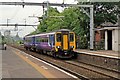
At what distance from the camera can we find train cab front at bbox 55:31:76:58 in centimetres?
3016

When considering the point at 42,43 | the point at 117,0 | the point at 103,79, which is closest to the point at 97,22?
the point at 117,0

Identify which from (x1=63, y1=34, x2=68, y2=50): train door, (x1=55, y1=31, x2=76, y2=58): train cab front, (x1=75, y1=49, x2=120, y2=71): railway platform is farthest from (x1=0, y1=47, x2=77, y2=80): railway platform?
(x1=63, y1=34, x2=68, y2=50): train door

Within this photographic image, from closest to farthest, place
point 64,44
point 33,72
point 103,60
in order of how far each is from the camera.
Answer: point 33,72 < point 103,60 < point 64,44

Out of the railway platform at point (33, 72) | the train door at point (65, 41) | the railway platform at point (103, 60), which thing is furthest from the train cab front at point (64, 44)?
the railway platform at point (33, 72)

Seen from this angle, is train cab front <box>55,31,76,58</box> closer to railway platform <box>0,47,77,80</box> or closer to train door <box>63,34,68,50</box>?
train door <box>63,34,68,50</box>

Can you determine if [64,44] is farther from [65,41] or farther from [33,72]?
[33,72]

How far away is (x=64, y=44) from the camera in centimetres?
3048

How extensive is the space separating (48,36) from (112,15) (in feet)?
42.5

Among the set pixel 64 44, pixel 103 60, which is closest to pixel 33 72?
pixel 103 60

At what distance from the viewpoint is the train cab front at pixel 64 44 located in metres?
30.2

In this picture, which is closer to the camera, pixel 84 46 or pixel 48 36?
pixel 48 36

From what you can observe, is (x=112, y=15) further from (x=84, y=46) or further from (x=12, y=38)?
(x=12, y=38)

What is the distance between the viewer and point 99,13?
43156mm

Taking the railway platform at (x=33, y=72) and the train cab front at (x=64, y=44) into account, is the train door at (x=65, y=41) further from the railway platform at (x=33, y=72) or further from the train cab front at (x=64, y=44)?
the railway platform at (x=33, y=72)
